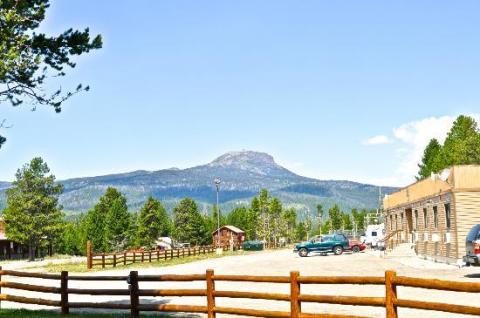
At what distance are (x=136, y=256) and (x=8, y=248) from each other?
148 ft

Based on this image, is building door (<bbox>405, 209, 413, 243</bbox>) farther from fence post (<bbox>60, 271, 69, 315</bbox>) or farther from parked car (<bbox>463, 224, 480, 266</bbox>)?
fence post (<bbox>60, 271, 69, 315</bbox>)

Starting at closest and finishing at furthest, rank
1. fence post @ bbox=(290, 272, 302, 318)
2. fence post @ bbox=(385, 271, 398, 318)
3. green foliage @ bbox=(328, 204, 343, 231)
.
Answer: fence post @ bbox=(385, 271, 398, 318)
fence post @ bbox=(290, 272, 302, 318)
green foliage @ bbox=(328, 204, 343, 231)

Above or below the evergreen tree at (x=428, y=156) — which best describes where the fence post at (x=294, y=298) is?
below

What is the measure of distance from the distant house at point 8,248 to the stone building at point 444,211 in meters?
58.8

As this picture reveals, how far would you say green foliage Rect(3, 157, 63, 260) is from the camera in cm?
7350

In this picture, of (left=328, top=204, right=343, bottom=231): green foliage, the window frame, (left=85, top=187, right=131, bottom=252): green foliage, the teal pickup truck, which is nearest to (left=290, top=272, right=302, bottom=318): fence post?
the window frame

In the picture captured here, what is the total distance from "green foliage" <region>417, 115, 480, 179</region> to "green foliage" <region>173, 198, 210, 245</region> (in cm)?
3975

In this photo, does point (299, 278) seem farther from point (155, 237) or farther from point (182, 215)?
point (182, 215)

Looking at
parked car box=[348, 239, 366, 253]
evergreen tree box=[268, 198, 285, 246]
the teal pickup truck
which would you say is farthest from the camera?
evergreen tree box=[268, 198, 285, 246]

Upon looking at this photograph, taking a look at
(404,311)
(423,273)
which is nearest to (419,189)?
(423,273)

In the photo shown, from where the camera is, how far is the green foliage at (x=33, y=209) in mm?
73500

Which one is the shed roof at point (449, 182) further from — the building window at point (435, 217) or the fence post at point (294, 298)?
the fence post at point (294, 298)

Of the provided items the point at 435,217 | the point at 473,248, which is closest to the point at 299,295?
the point at 473,248

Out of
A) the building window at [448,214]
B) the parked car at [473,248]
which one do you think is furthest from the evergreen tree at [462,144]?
the parked car at [473,248]
